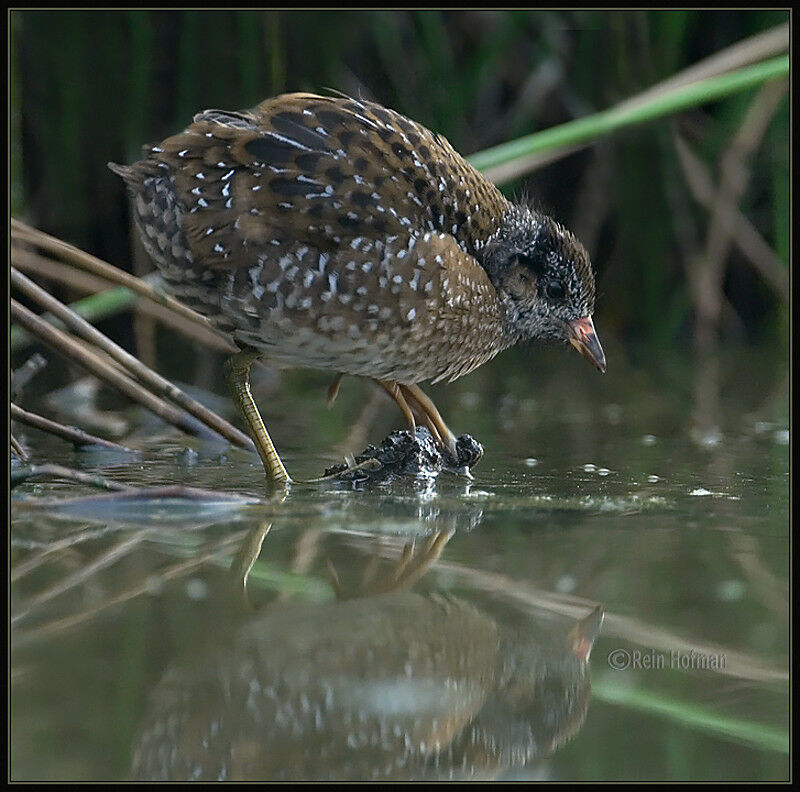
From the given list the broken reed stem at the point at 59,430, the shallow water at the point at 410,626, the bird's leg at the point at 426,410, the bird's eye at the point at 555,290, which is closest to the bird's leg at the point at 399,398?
the bird's leg at the point at 426,410

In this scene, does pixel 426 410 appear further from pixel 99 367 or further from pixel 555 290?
pixel 99 367

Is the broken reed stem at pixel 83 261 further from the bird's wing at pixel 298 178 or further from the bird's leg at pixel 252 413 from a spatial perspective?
the bird's wing at pixel 298 178

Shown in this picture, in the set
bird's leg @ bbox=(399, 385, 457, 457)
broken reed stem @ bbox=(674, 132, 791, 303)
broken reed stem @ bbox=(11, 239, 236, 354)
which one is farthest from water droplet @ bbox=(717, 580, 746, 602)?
broken reed stem @ bbox=(674, 132, 791, 303)

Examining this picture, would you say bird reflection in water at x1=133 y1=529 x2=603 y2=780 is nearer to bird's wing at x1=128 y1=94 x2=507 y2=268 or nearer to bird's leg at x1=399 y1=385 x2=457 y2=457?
bird's wing at x1=128 y1=94 x2=507 y2=268

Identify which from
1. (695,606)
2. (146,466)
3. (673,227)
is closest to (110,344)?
(146,466)

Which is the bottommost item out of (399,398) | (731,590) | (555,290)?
(731,590)

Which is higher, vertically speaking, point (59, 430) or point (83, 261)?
point (83, 261)

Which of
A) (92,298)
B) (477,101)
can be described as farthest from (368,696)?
(477,101)
